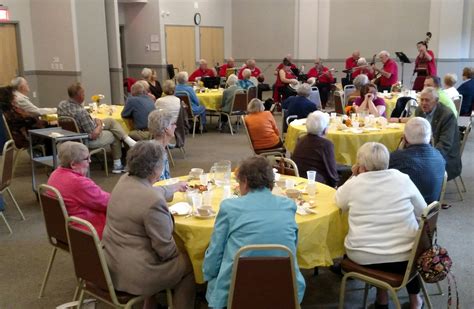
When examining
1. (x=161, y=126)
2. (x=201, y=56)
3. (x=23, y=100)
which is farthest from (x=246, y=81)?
(x=161, y=126)

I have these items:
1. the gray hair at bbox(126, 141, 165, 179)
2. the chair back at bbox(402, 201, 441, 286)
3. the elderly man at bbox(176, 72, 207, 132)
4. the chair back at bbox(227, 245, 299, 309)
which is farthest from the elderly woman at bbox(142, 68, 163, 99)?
the chair back at bbox(227, 245, 299, 309)

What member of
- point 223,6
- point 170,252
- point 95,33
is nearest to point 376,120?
point 170,252

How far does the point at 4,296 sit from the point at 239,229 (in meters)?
2.20

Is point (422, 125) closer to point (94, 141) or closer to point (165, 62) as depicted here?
point (94, 141)

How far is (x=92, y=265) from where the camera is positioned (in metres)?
2.60

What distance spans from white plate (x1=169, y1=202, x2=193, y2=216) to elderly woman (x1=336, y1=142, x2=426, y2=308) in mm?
944

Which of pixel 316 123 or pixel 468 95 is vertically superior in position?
pixel 316 123

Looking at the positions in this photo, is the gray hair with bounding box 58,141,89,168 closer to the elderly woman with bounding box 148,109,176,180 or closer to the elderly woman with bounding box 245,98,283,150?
the elderly woman with bounding box 148,109,176,180

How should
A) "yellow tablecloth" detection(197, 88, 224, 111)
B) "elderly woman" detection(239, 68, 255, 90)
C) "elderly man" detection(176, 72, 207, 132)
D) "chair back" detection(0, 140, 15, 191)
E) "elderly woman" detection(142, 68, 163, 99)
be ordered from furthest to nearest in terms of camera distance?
1. "elderly woman" detection(239, 68, 255, 90)
2. "yellow tablecloth" detection(197, 88, 224, 111)
3. "elderly woman" detection(142, 68, 163, 99)
4. "elderly man" detection(176, 72, 207, 132)
5. "chair back" detection(0, 140, 15, 191)

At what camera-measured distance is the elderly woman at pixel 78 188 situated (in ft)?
10.3

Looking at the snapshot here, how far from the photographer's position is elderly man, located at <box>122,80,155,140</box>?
679 centimetres

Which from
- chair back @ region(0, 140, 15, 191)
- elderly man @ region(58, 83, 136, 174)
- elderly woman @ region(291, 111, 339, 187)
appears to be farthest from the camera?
elderly man @ region(58, 83, 136, 174)

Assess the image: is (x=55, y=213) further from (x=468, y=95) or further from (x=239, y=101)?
(x=468, y=95)

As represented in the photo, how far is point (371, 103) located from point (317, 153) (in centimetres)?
249
